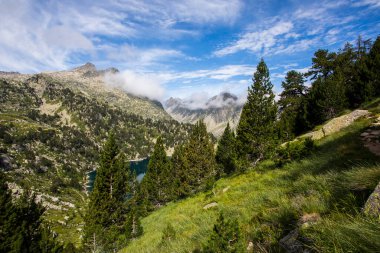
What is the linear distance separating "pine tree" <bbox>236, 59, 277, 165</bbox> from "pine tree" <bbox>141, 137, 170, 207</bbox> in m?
41.9

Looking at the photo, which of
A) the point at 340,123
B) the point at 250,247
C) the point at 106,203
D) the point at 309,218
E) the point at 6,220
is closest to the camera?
the point at 309,218

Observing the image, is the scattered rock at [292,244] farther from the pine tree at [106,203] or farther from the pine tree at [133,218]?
the pine tree at [106,203]

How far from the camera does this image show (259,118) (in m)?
38.6

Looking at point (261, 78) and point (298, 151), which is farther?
point (261, 78)

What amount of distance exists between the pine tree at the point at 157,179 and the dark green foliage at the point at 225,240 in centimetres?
7131

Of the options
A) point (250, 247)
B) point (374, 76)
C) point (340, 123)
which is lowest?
point (250, 247)

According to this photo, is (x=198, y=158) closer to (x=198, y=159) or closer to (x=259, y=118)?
(x=198, y=159)

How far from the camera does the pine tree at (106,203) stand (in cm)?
4309

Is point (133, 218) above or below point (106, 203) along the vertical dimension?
below

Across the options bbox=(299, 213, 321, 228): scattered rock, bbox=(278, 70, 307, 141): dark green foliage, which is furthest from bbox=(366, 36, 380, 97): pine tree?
bbox=(299, 213, 321, 228): scattered rock

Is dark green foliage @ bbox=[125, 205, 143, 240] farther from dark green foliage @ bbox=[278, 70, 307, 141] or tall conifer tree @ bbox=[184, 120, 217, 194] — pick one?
dark green foliage @ bbox=[278, 70, 307, 141]

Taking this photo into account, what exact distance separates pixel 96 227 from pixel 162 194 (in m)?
33.9

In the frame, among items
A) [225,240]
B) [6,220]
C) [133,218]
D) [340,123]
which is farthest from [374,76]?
[6,220]

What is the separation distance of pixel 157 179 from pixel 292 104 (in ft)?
152
